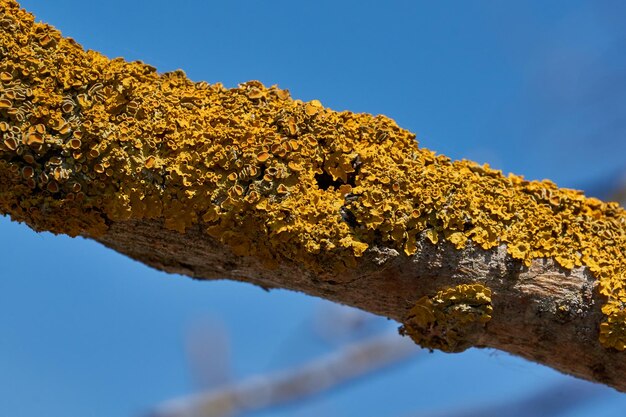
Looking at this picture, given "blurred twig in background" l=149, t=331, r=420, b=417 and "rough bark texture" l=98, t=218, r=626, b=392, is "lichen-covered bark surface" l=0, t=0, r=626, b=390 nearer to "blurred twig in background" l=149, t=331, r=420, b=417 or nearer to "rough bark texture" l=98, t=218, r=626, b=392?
"rough bark texture" l=98, t=218, r=626, b=392

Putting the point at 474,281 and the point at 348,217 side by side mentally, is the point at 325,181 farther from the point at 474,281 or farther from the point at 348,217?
the point at 474,281

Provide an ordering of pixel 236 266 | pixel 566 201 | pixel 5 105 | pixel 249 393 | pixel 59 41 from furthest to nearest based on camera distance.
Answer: pixel 249 393 < pixel 566 201 < pixel 236 266 < pixel 59 41 < pixel 5 105

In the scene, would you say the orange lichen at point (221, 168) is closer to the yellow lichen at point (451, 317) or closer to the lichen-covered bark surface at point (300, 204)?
the lichen-covered bark surface at point (300, 204)

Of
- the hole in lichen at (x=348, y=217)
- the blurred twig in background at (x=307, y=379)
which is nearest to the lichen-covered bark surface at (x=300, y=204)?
the hole in lichen at (x=348, y=217)

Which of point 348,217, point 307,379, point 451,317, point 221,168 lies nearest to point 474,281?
point 451,317

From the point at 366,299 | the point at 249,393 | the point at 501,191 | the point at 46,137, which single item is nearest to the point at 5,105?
the point at 46,137

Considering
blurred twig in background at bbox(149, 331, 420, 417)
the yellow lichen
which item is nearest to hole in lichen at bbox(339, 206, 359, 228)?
the yellow lichen

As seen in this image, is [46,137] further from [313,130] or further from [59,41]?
[313,130]
